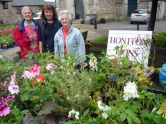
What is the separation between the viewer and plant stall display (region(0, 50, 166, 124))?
2453 mm

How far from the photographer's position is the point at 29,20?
5.31 meters

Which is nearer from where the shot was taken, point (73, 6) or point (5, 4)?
point (73, 6)

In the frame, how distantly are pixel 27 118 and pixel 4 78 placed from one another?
1.06 metres

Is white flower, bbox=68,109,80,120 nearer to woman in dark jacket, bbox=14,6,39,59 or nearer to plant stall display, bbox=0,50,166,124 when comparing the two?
plant stall display, bbox=0,50,166,124

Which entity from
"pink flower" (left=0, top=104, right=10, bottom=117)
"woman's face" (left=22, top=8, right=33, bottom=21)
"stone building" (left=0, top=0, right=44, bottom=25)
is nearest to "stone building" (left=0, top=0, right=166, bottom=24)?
"stone building" (left=0, top=0, right=44, bottom=25)

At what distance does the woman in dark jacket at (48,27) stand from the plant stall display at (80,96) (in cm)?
183

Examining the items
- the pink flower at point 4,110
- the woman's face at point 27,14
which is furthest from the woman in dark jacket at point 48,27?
the pink flower at point 4,110

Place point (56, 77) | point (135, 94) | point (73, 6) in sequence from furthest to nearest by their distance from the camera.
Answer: point (73, 6), point (56, 77), point (135, 94)

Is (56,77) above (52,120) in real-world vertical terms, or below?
above

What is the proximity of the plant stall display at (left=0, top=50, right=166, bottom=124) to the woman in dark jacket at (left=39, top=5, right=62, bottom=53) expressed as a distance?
1825mm

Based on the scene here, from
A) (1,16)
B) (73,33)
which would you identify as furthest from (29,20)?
(1,16)

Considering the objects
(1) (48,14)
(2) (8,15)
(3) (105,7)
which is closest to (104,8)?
(3) (105,7)

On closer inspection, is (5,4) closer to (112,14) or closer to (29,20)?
(112,14)

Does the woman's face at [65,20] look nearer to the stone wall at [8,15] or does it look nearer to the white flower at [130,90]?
the white flower at [130,90]
